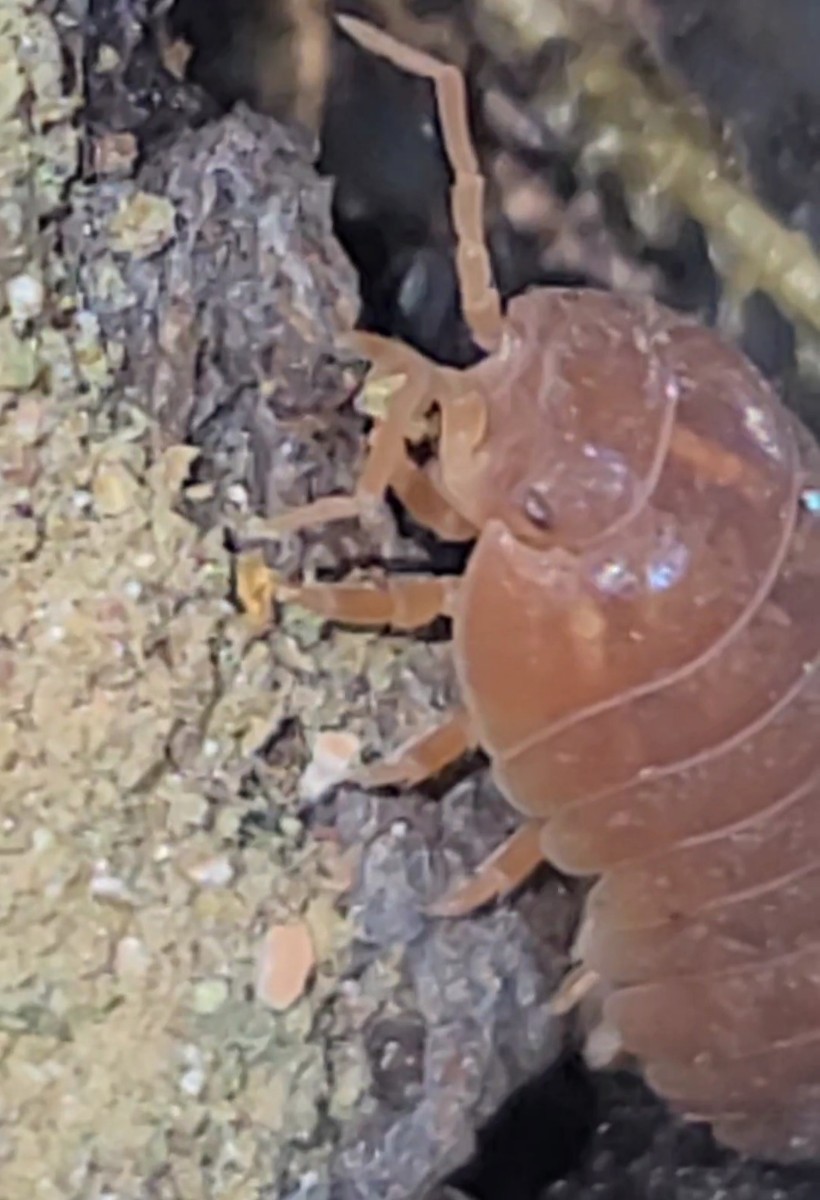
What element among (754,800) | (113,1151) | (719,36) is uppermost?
(719,36)

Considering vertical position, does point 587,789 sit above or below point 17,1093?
above

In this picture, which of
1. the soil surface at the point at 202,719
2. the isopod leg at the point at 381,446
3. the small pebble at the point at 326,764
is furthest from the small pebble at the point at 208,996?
the isopod leg at the point at 381,446

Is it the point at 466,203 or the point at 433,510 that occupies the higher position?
the point at 466,203

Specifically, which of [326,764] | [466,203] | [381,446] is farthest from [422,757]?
[466,203]

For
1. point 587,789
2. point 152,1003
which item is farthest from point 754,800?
point 152,1003

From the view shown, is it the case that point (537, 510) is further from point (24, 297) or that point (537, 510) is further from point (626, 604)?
point (24, 297)

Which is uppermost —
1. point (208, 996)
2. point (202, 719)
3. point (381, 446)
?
point (381, 446)

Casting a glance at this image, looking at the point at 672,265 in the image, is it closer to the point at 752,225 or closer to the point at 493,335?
the point at 752,225
